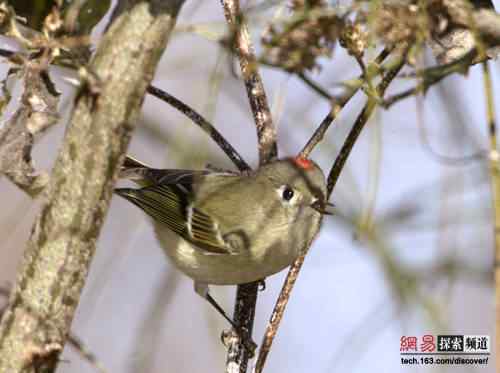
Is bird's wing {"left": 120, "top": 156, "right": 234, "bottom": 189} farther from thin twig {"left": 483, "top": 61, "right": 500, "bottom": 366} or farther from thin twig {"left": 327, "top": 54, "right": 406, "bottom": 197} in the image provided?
thin twig {"left": 483, "top": 61, "right": 500, "bottom": 366}

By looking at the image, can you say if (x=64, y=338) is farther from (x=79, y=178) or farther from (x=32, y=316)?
(x=79, y=178)

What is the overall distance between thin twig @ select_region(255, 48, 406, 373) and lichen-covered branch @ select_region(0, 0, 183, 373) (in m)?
0.40

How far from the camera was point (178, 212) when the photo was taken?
2545 millimetres

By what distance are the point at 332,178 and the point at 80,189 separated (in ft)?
2.35

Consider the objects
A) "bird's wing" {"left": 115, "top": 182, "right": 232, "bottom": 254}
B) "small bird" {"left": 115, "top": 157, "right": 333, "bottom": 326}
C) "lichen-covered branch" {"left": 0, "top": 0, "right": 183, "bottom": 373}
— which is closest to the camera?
"lichen-covered branch" {"left": 0, "top": 0, "right": 183, "bottom": 373}

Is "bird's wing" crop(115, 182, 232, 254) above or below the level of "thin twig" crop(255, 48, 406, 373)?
above

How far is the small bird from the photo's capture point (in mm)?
2189

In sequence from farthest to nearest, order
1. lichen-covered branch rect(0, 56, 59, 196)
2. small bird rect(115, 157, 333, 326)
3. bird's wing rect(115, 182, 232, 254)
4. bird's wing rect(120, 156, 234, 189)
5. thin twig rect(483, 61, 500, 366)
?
bird's wing rect(120, 156, 234, 189) < bird's wing rect(115, 182, 232, 254) < small bird rect(115, 157, 333, 326) < lichen-covered branch rect(0, 56, 59, 196) < thin twig rect(483, 61, 500, 366)

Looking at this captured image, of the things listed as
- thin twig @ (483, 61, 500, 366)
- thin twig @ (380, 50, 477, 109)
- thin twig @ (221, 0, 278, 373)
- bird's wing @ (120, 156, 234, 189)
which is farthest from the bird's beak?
thin twig @ (483, 61, 500, 366)

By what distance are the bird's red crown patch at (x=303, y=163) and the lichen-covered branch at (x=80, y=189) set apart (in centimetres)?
77

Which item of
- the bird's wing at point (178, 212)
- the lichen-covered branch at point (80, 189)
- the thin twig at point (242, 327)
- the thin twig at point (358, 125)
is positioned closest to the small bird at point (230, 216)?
the bird's wing at point (178, 212)

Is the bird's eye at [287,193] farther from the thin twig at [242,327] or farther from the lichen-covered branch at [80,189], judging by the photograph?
the lichen-covered branch at [80,189]

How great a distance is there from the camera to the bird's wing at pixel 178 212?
96.0 inches

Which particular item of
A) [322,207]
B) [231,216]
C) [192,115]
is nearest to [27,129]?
[192,115]
